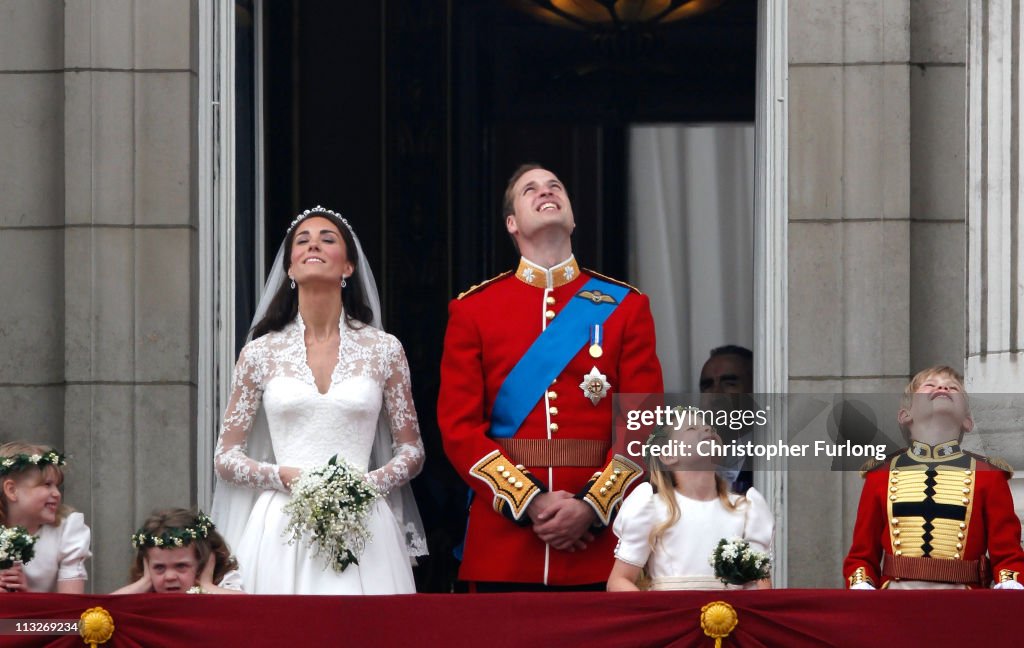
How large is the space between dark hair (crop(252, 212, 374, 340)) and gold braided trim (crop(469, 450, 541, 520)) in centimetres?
74

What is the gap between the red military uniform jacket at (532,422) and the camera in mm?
7129

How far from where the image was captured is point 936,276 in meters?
8.73

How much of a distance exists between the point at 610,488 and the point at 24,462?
190 cm

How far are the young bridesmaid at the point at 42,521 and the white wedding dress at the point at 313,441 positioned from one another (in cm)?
57

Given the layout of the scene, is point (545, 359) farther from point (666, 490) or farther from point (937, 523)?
point (937, 523)

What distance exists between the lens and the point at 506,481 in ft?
23.3

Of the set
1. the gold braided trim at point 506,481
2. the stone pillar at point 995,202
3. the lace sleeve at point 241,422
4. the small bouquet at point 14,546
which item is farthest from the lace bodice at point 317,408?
the stone pillar at point 995,202

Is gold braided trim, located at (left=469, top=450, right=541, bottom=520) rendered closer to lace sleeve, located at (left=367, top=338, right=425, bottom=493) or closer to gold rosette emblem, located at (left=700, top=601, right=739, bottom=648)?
lace sleeve, located at (left=367, top=338, right=425, bottom=493)

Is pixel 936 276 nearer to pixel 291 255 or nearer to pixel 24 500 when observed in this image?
pixel 291 255

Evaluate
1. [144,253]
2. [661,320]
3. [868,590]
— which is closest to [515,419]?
[868,590]

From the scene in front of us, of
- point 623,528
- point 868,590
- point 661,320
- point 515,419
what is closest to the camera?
point 868,590

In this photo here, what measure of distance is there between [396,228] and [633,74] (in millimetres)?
1538

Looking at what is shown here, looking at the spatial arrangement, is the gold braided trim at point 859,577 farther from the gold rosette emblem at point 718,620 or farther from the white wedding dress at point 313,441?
the white wedding dress at point 313,441

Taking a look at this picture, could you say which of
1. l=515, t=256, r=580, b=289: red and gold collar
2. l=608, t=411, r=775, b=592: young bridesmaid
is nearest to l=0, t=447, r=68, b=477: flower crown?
l=515, t=256, r=580, b=289: red and gold collar
